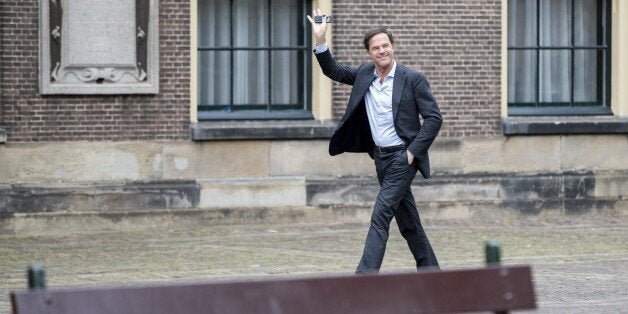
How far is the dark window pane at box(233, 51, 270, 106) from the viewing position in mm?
16969

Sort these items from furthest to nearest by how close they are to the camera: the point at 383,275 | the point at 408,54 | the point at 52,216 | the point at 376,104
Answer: the point at 408,54, the point at 52,216, the point at 376,104, the point at 383,275

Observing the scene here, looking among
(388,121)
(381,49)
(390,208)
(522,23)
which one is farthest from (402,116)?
(522,23)

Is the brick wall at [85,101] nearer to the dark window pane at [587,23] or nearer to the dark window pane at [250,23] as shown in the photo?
the dark window pane at [250,23]

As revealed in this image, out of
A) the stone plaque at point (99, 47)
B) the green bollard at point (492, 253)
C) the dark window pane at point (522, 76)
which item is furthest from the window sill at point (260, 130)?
the green bollard at point (492, 253)

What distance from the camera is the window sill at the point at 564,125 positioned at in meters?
17.2

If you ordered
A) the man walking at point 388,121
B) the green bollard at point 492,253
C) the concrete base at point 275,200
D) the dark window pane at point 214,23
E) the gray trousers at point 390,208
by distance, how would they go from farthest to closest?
the dark window pane at point 214,23, the concrete base at point 275,200, the man walking at point 388,121, the gray trousers at point 390,208, the green bollard at point 492,253

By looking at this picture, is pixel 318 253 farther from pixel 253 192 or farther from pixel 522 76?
pixel 522 76

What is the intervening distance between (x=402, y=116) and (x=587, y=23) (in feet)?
26.3

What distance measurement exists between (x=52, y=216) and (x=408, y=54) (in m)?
4.30

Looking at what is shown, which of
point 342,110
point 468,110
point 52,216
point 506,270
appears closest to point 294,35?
point 342,110

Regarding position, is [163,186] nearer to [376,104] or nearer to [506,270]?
[376,104]

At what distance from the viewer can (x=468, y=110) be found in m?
17.2

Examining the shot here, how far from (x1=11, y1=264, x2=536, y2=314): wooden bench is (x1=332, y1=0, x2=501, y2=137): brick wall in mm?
11045

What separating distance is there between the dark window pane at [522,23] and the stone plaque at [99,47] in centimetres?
426
